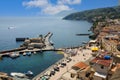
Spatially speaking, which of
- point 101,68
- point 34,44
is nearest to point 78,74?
point 101,68

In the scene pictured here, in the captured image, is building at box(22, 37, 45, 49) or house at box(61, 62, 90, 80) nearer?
house at box(61, 62, 90, 80)

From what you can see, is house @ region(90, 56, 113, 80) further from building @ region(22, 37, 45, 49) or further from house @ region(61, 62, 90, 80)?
building @ region(22, 37, 45, 49)

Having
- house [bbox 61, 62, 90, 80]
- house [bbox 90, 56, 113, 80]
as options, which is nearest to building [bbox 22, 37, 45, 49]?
house [bbox 61, 62, 90, 80]

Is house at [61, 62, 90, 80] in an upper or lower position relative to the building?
lower

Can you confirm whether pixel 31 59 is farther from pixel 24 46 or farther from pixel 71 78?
pixel 71 78

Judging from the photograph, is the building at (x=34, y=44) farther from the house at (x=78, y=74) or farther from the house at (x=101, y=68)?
the house at (x=101, y=68)

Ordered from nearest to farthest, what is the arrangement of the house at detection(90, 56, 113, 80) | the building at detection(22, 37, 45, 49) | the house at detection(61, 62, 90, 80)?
the house at detection(90, 56, 113, 80) → the house at detection(61, 62, 90, 80) → the building at detection(22, 37, 45, 49)

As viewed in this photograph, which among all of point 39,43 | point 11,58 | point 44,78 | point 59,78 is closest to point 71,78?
point 59,78

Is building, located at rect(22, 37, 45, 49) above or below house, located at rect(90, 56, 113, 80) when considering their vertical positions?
above

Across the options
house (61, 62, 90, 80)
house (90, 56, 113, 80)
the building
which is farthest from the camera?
the building

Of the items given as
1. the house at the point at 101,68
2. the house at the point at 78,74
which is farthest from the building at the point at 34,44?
the house at the point at 101,68

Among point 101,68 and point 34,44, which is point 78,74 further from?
point 34,44
